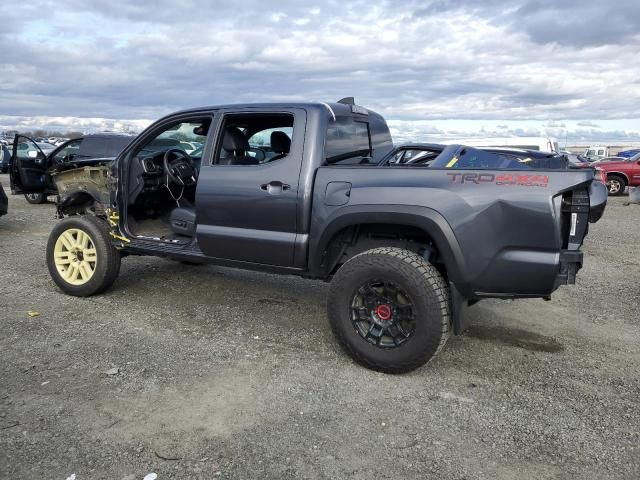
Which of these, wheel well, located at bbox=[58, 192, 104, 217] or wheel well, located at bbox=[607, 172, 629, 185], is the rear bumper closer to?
wheel well, located at bbox=[58, 192, 104, 217]

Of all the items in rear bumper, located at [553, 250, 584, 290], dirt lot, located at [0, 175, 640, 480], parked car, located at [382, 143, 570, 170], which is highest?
parked car, located at [382, 143, 570, 170]

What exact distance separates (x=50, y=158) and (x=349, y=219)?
10.2 metres

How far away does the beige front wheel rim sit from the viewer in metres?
5.31

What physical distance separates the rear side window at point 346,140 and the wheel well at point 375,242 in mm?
642

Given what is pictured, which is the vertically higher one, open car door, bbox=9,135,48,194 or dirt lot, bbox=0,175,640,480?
open car door, bbox=9,135,48,194

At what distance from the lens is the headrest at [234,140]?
184 inches

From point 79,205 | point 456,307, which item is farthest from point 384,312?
point 79,205

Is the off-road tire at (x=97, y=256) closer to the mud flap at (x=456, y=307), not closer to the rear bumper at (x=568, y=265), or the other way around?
the mud flap at (x=456, y=307)

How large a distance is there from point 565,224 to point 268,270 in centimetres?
222

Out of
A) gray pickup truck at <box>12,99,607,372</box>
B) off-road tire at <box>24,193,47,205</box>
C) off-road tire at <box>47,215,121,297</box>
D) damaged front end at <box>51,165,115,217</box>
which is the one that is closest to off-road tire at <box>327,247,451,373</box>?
gray pickup truck at <box>12,99,607,372</box>

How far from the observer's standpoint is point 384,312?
377cm

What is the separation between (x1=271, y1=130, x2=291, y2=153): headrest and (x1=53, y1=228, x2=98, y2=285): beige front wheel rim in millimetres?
2047

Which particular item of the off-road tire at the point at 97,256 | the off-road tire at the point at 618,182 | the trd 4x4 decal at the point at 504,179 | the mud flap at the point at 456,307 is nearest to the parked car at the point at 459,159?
the trd 4x4 decal at the point at 504,179

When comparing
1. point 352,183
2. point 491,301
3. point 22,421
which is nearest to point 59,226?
point 22,421
